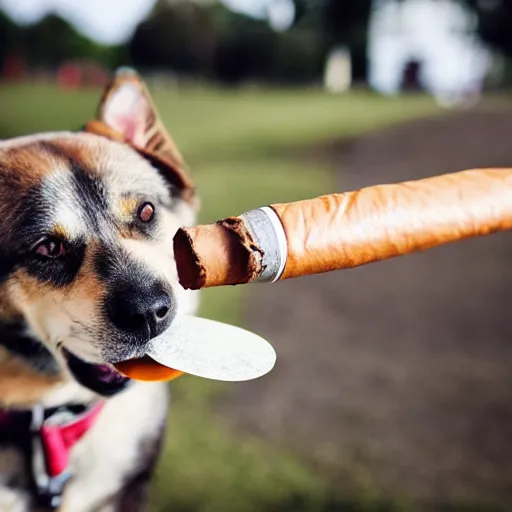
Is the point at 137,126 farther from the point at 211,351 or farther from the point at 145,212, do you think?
the point at 211,351

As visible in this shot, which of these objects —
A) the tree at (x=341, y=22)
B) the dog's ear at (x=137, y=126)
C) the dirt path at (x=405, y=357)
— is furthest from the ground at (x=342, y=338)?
the dog's ear at (x=137, y=126)

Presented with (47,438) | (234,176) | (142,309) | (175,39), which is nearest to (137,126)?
(142,309)

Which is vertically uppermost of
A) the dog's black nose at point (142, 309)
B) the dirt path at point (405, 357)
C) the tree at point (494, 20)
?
the dog's black nose at point (142, 309)

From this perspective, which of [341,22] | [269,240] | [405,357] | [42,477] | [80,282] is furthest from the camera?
[405,357]

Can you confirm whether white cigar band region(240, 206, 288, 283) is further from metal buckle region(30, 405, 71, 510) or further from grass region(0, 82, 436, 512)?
grass region(0, 82, 436, 512)

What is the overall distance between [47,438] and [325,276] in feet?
5.46

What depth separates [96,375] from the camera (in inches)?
29.1

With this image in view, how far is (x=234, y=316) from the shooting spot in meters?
2.04

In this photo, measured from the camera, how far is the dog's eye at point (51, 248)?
711mm

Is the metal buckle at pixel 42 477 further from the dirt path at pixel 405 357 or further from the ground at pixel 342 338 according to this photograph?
the dirt path at pixel 405 357

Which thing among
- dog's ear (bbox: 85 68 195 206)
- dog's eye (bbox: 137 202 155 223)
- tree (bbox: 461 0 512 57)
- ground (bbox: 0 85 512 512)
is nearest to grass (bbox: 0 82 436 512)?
ground (bbox: 0 85 512 512)

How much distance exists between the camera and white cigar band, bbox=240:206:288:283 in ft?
1.91

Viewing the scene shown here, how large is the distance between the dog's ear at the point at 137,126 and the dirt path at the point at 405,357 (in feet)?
2.64

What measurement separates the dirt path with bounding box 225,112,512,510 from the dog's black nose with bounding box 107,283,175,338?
0.98m
